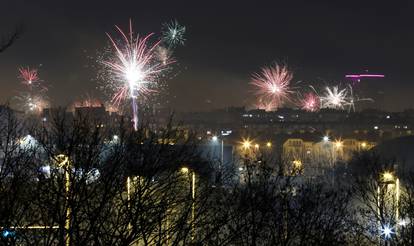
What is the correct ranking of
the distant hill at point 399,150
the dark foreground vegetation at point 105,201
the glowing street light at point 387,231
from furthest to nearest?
the distant hill at point 399,150 < the glowing street light at point 387,231 < the dark foreground vegetation at point 105,201

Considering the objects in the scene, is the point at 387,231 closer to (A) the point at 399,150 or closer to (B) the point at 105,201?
(B) the point at 105,201

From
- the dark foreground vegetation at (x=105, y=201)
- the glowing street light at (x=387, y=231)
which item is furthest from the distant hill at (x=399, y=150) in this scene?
the dark foreground vegetation at (x=105, y=201)

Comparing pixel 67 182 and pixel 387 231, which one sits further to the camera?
pixel 387 231

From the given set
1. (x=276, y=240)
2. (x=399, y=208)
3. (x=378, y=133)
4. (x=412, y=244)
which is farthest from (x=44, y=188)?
(x=378, y=133)

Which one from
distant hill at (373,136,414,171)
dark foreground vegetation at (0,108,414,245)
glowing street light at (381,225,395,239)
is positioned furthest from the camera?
distant hill at (373,136,414,171)

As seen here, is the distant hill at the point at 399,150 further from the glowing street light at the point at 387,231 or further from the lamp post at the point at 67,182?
the lamp post at the point at 67,182

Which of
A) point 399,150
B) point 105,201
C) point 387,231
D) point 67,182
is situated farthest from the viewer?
point 399,150

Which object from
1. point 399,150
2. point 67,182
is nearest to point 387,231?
point 67,182

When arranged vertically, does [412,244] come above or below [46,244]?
below

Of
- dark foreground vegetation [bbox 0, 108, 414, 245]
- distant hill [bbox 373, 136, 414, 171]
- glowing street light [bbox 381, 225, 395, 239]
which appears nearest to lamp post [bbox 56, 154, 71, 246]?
dark foreground vegetation [bbox 0, 108, 414, 245]

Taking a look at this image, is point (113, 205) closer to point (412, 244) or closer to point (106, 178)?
point (106, 178)

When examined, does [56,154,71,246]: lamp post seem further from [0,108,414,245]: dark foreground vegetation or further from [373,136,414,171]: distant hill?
[373,136,414,171]: distant hill
